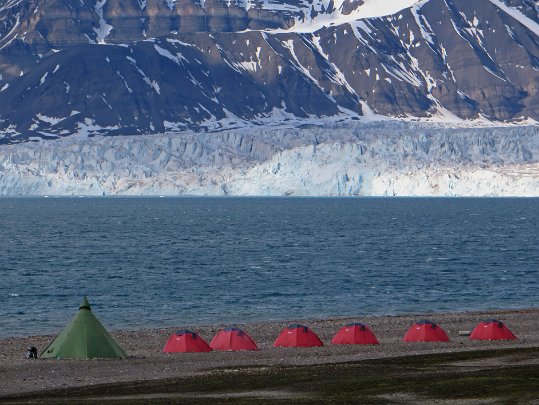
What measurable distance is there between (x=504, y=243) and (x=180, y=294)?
4619 cm

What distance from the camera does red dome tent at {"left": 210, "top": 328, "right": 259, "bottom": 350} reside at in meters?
38.2

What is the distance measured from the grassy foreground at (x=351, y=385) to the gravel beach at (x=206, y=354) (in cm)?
163

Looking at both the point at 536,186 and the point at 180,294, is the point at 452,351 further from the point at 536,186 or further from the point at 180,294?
the point at 536,186

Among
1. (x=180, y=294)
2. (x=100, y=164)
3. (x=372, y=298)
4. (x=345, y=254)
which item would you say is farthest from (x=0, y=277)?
(x=100, y=164)

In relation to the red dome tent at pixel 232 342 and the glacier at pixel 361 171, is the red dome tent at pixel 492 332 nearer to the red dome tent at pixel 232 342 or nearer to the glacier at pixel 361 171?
the red dome tent at pixel 232 342

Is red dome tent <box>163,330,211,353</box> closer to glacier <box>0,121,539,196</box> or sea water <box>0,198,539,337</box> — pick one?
sea water <box>0,198,539,337</box>

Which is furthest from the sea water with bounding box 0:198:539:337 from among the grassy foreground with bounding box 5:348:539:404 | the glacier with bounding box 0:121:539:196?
the glacier with bounding box 0:121:539:196

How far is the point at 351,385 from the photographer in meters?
28.1

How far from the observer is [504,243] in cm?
10119

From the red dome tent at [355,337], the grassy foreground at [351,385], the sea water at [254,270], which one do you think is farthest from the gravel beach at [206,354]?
the sea water at [254,270]

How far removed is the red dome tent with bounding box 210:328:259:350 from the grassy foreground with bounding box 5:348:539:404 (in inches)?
202

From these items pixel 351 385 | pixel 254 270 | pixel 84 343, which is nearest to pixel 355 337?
pixel 84 343

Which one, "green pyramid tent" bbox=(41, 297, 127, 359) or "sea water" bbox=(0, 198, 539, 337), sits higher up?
A: "sea water" bbox=(0, 198, 539, 337)

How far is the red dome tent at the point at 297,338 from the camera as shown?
3891 cm
